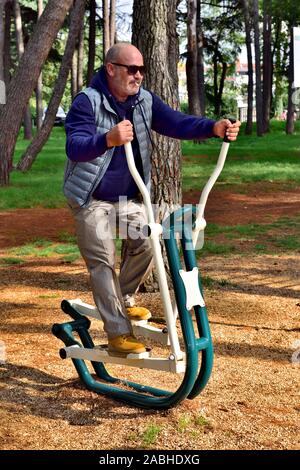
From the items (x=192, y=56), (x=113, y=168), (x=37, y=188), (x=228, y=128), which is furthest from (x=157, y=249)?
(x=192, y=56)

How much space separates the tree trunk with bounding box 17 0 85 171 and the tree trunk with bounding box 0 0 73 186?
273 centimetres

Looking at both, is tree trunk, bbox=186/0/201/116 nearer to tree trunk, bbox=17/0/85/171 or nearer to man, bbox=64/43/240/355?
tree trunk, bbox=17/0/85/171

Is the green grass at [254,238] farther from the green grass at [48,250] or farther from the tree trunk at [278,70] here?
the tree trunk at [278,70]

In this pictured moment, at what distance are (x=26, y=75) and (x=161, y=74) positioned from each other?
8.61 metres

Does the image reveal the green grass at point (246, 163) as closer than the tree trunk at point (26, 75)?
No

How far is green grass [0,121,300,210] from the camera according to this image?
49.8ft

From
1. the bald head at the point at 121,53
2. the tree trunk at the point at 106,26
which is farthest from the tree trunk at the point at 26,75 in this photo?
the tree trunk at the point at 106,26

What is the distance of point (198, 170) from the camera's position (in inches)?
792

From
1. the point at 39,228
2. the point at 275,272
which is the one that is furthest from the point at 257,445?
the point at 39,228

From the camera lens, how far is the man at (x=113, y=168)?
171 inches

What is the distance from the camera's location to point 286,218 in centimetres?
1295

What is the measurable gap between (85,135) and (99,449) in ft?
5.03

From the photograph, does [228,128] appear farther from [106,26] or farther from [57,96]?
[106,26]
